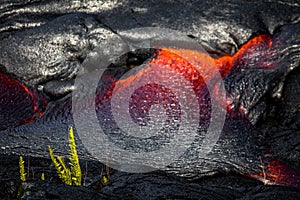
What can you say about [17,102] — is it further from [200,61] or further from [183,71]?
[200,61]

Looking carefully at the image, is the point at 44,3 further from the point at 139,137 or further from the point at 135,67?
the point at 139,137

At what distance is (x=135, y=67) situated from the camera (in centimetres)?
643

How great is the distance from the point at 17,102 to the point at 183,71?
256 cm

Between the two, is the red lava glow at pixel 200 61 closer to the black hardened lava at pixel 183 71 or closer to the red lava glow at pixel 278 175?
the black hardened lava at pixel 183 71

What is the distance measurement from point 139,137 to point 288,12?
3.35 metres

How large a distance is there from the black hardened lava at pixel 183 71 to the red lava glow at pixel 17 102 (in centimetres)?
2

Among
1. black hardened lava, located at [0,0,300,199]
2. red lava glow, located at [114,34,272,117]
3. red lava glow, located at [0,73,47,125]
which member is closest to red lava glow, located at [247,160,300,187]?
black hardened lava, located at [0,0,300,199]

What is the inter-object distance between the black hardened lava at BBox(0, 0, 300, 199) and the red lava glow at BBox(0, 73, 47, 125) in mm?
15

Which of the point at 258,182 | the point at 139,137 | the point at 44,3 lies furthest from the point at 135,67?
the point at 258,182

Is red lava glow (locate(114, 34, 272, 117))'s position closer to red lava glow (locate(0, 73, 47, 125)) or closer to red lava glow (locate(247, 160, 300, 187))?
red lava glow (locate(0, 73, 47, 125))

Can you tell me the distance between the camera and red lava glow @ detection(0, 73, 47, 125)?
6066 millimetres

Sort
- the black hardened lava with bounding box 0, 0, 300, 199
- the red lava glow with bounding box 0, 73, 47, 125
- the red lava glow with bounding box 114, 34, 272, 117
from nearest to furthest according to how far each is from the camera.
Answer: the black hardened lava with bounding box 0, 0, 300, 199, the red lava glow with bounding box 0, 73, 47, 125, the red lava glow with bounding box 114, 34, 272, 117

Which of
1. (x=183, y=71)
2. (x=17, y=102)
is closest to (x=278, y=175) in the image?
(x=183, y=71)

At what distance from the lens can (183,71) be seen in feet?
21.3
